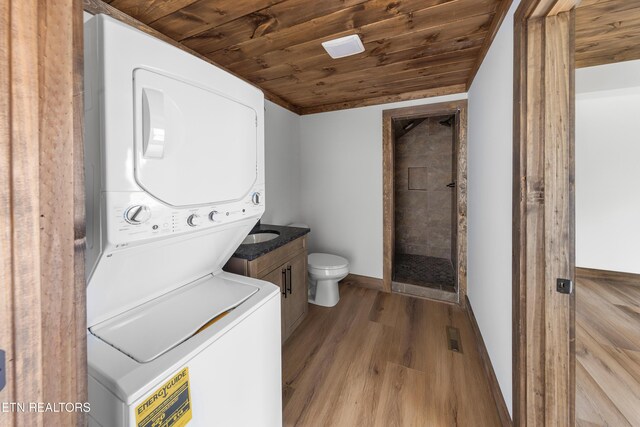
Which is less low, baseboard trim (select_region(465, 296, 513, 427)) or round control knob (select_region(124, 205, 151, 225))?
round control knob (select_region(124, 205, 151, 225))

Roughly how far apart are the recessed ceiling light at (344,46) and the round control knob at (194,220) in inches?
55.4

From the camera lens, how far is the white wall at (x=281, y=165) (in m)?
2.57

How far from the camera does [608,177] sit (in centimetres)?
278

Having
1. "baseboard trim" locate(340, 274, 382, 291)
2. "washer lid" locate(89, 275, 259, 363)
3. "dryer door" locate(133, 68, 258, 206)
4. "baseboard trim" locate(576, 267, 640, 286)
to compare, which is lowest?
"baseboard trim" locate(340, 274, 382, 291)

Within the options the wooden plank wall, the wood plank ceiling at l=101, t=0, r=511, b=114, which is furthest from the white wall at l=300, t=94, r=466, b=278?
the wooden plank wall

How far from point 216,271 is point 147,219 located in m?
0.59

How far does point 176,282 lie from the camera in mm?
1021

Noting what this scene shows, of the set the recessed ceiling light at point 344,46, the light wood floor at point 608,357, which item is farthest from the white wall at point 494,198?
the recessed ceiling light at point 344,46

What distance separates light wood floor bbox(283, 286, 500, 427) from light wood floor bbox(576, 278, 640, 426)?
50 cm

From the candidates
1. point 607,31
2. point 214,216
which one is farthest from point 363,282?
point 607,31

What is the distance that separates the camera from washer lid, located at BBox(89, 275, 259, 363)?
73 cm

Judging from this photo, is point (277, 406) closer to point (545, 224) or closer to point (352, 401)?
point (352, 401)

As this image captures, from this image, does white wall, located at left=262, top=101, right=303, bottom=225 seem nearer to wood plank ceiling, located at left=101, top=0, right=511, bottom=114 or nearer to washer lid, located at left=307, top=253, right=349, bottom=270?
wood plank ceiling, located at left=101, top=0, right=511, bottom=114

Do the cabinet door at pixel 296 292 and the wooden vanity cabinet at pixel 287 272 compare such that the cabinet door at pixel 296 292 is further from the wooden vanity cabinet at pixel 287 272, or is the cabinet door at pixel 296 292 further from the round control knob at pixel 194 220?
the round control knob at pixel 194 220
